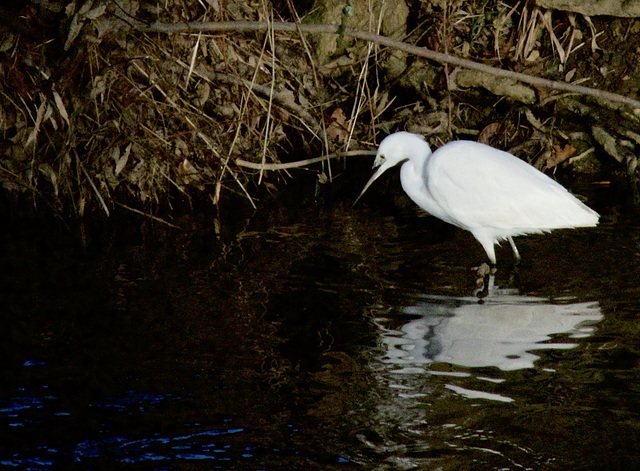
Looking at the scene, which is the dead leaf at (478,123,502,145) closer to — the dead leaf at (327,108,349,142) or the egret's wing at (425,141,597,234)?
the dead leaf at (327,108,349,142)

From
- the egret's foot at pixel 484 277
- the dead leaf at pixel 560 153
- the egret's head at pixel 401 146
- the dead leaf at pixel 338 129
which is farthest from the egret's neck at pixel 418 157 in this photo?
the dead leaf at pixel 560 153

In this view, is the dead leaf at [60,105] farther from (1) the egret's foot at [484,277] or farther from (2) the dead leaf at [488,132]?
(2) the dead leaf at [488,132]

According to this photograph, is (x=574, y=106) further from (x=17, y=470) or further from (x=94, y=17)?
(x=17, y=470)

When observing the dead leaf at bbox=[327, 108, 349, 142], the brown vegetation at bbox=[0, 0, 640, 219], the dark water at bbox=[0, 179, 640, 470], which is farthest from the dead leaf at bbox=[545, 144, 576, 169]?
the dead leaf at bbox=[327, 108, 349, 142]

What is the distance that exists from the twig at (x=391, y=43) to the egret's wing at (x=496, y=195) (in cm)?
72

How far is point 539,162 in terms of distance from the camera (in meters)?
7.30

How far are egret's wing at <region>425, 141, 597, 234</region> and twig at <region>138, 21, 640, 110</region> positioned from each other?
718 millimetres

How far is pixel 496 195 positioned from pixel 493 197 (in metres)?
0.03

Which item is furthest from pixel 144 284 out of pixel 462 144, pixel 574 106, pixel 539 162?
pixel 574 106

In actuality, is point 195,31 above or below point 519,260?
above

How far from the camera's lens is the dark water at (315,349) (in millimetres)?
3314

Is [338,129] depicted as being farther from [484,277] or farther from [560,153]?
[484,277]

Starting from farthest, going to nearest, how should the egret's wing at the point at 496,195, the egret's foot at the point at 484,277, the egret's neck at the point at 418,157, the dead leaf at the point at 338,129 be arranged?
the dead leaf at the point at 338,129 → the egret's neck at the point at 418,157 → the egret's wing at the point at 496,195 → the egret's foot at the point at 484,277

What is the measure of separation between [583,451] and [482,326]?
1.31 metres
